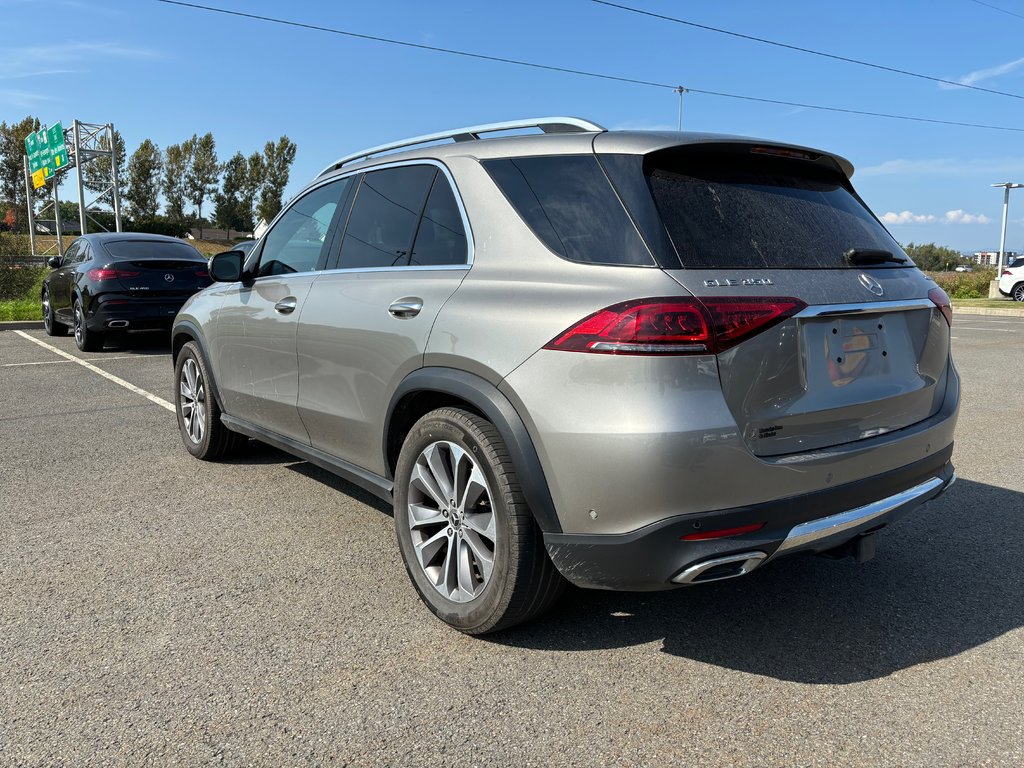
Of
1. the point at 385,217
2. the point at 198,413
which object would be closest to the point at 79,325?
the point at 198,413

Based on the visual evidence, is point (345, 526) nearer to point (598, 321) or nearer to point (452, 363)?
point (452, 363)

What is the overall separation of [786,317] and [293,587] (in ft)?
7.25

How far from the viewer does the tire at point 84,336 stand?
11.5 metres

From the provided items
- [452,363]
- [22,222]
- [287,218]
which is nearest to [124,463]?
[287,218]

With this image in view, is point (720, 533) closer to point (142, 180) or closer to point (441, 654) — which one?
point (441, 654)

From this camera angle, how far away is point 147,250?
11.8 meters

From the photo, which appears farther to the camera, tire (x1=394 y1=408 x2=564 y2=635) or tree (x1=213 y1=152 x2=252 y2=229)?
tree (x1=213 y1=152 x2=252 y2=229)

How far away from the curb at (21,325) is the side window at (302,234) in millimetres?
13173

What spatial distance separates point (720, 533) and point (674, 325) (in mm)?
621

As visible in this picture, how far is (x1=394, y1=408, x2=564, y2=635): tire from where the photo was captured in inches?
106

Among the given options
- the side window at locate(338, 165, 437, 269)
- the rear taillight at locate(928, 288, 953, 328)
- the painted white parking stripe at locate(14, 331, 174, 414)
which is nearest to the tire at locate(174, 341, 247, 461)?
the painted white parking stripe at locate(14, 331, 174, 414)

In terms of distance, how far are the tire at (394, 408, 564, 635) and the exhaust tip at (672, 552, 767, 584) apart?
0.51 m

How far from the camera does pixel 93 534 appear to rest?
402 centimetres

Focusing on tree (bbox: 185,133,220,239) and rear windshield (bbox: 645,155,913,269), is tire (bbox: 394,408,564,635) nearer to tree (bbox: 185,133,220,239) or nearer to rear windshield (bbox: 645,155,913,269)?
rear windshield (bbox: 645,155,913,269)
